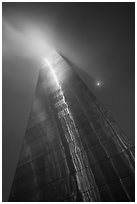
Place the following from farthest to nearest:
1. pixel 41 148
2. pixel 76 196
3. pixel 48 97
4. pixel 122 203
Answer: pixel 48 97
pixel 41 148
pixel 76 196
pixel 122 203

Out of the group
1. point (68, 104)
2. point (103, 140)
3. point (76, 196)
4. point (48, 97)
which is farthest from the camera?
point (48, 97)

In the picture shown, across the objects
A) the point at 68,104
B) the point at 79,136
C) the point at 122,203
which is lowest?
the point at 122,203

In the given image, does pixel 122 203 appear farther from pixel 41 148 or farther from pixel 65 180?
pixel 41 148

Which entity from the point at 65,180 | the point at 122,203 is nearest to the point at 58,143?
the point at 65,180

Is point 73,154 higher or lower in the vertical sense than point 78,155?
higher
